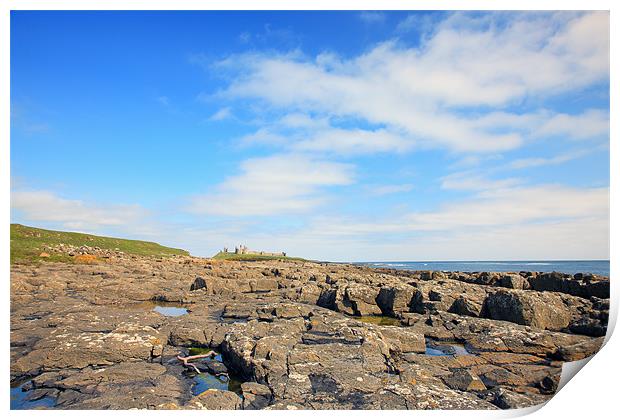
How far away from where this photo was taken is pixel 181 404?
6816mm

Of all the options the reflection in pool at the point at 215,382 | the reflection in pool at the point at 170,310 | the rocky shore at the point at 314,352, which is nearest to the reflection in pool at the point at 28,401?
the rocky shore at the point at 314,352

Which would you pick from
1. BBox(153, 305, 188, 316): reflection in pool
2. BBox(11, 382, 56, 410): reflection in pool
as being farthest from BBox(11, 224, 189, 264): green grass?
BBox(11, 382, 56, 410): reflection in pool

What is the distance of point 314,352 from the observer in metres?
8.95

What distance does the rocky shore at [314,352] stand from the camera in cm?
714

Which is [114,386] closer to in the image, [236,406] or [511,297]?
[236,406]

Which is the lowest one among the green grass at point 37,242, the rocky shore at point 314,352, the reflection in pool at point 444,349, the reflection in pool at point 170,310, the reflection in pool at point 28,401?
the reflection in pool at point 28,401

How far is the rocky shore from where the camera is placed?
7.14 m

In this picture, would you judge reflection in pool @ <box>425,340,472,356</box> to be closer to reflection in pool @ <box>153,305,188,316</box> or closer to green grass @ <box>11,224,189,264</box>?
reflection in pool @ <box>153,305,188,316</box>

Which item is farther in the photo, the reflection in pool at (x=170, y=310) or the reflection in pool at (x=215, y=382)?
the reflection in pool at (x=170, y=310)

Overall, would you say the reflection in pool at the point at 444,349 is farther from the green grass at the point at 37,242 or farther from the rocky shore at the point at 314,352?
the green grass at the point at 37,242

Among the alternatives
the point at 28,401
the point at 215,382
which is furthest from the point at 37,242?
the point at 215,382

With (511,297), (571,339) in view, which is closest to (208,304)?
(511,297)

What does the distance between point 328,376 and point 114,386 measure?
4.72 m
